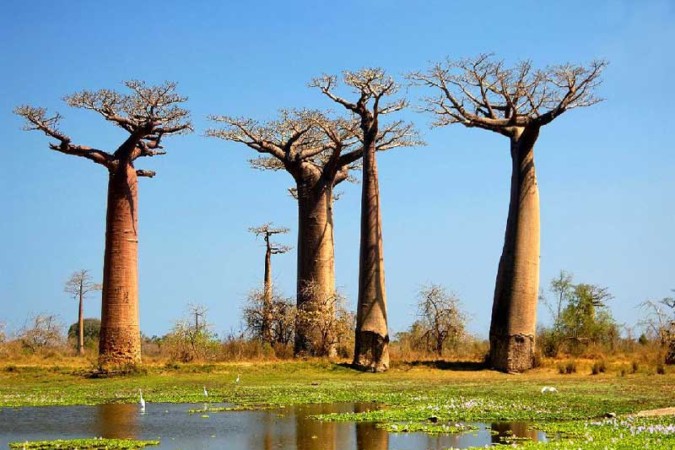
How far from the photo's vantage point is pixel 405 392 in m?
17.9

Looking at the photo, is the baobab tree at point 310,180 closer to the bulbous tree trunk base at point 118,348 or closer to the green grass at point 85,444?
the bulbous tree trunk base at point 118,348

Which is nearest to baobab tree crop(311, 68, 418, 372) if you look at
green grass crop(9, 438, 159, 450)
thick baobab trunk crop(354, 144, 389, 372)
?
thick baobab trunk crop(354, 144, 389, 372)

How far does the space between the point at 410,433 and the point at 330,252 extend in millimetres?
19455

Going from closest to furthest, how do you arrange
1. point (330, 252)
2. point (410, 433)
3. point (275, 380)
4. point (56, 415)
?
point (410, 433), point (56, 415), point (275, 380), point (330, 252)

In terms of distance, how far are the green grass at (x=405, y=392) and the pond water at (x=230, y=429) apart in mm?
466

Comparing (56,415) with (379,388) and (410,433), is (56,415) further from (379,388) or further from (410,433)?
(379,388)

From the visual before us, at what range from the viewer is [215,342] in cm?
3134

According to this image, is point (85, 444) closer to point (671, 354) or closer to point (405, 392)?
point (405, 392)

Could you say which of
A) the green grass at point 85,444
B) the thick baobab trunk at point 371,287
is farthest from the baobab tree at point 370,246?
the green grass at point 85,444

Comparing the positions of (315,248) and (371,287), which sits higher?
(315,248)

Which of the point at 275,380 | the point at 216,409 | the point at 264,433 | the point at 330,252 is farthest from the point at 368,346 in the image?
the point at 264,433

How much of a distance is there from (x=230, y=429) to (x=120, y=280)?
13.4 metres

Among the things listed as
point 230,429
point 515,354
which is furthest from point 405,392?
point 515,354

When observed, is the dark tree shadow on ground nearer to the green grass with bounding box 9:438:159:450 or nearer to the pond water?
the pond water
